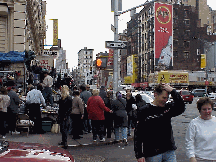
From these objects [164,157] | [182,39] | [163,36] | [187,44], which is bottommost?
[164,157]

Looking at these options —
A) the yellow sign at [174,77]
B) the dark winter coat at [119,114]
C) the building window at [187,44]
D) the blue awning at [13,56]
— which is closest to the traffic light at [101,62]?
the dark winter coat at [119,114]

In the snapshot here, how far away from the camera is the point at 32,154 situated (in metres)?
4.48

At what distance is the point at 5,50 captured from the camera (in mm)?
19156

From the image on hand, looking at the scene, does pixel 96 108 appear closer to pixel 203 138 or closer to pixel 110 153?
pixel 110 153

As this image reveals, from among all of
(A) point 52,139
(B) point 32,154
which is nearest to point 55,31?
(A) point 52,139

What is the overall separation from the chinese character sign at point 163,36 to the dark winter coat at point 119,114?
66.0 m

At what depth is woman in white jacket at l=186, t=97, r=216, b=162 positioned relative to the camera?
445cm

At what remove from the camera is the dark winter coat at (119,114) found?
11.1 m

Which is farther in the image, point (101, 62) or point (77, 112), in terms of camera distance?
point (101, 62)

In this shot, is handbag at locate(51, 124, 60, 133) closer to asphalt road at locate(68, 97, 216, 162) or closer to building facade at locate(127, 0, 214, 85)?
asphalt road at locate(68, 97, 216, 162)

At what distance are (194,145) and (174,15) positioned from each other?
80700 millimetres

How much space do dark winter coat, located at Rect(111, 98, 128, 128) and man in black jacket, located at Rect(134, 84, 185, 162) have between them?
6495mm

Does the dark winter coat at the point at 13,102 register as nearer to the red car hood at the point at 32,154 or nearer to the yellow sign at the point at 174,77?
the red car hood at the point at 32,154

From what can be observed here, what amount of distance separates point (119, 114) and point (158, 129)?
666 cm
